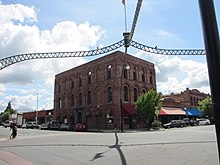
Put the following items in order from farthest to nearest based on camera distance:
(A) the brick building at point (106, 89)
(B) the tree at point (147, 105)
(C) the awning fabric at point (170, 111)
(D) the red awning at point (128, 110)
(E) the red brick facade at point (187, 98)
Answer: (E) the red brick facade at point (187, 98) < (C) the awning fabric at point (170, 111) < (A) the brick building at point (106, 89) < (D) the red awning at point (128, 110) < (B) the tree at point (147, 105)

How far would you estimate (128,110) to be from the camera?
41844mm

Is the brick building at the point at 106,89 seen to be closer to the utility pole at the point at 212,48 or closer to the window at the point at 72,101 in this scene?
the window at the point at 72,101

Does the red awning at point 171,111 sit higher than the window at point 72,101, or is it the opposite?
the window at point 72,101

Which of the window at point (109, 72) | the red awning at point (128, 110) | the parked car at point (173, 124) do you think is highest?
the window at point (109, 72)

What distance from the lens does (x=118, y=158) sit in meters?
10.9

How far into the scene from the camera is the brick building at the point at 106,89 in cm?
4256

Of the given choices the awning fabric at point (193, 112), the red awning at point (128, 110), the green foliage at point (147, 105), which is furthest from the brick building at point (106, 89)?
the awning fabric at point (193, 112)

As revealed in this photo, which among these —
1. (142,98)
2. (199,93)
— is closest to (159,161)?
(142,98)

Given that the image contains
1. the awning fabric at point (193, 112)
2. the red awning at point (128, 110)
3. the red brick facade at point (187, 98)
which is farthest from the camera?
the awning fabric at point (193, 112)

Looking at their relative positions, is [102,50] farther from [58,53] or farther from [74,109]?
[74,109]

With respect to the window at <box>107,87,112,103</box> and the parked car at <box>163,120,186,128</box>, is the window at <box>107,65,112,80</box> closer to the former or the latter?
the window at <box>107,87,112,103</box>

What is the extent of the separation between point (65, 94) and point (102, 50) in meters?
28.6

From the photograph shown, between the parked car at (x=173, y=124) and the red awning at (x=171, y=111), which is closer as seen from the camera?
the parked car at (x=173, y=124)

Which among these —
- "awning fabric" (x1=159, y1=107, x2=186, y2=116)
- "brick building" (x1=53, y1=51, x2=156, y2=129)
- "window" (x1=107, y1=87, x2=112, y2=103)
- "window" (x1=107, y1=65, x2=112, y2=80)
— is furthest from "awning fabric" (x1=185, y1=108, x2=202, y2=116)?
"window" (x1=107, y1=65, x2=112, y2=80)
